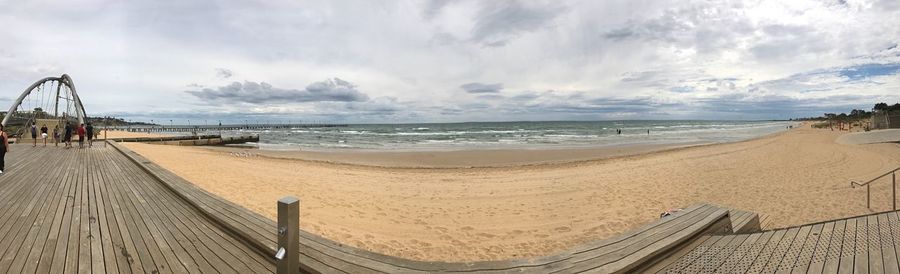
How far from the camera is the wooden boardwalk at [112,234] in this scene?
3.09m

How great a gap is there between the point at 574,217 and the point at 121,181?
9027 mm

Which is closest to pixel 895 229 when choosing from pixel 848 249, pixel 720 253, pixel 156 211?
pixel 848 249

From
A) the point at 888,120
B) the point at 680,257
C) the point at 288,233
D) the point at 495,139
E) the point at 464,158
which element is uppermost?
the point at 888,120

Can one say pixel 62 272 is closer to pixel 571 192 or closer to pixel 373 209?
pixel 373 209

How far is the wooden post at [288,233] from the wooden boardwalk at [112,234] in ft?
2.81

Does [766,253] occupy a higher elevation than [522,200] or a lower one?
higher

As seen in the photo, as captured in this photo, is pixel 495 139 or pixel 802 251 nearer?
pixel 802 251

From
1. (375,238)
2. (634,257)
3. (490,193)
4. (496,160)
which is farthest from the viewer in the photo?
(496,160)

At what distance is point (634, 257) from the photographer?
2.77 m

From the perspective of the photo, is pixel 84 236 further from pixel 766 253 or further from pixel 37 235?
pixel 766 253

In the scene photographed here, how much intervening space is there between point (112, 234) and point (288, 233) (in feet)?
10.6

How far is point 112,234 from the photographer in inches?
153

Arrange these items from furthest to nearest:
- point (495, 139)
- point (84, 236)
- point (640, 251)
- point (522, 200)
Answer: point (495, 139), point (522, 200), point (84, 236), point (640, 251)

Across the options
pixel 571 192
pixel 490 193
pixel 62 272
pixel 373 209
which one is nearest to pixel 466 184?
pixel 490 193
